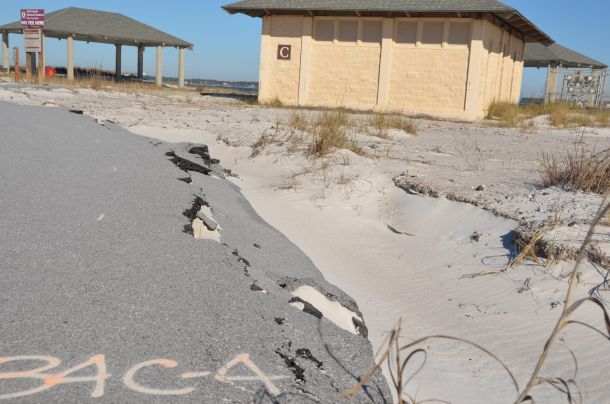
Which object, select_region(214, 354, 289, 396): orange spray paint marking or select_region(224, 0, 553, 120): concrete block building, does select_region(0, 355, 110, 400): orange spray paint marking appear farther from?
select_region(224, 0, 553, 120): concrete block building

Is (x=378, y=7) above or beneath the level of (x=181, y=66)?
above

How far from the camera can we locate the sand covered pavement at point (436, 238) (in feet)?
10.6

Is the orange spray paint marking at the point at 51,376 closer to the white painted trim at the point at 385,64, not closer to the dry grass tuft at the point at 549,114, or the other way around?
the dry grass tuft at the point at 549,114

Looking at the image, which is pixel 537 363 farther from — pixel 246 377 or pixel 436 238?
pixel 436 238

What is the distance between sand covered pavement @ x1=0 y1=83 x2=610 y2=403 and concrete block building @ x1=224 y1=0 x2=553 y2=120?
25.0ft

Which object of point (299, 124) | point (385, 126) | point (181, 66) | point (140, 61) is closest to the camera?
point (299, 124)

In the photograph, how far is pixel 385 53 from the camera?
698 inches

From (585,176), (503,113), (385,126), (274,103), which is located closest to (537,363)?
(585,176)

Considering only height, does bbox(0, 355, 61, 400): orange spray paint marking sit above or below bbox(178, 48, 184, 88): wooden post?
below

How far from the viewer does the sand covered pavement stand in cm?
323

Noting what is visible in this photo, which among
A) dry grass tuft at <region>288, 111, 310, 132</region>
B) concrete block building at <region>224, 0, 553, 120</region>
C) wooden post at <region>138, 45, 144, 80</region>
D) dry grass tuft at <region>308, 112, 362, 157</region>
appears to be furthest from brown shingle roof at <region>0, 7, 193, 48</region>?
dry grass tuft at <region>308, 112, 362, 157</region>

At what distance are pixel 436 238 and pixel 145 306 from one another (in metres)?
3.28

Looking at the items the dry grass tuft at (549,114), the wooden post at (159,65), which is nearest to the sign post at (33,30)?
the wooden post at (159,65)

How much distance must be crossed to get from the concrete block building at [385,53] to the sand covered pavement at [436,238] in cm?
763
